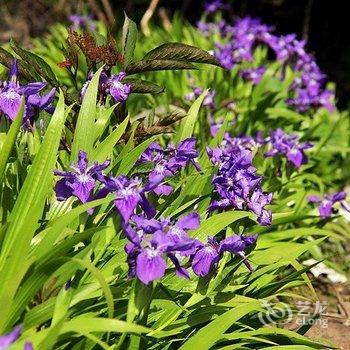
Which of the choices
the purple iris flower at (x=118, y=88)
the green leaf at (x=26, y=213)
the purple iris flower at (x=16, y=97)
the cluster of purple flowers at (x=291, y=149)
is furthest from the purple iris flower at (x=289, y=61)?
the green leaf at (x=26, y=213)

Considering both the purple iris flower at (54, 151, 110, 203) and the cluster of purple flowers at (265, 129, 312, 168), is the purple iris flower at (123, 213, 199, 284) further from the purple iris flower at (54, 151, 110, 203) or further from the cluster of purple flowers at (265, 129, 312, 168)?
the cluster of purple flowers at (265, 129, 312, 168)

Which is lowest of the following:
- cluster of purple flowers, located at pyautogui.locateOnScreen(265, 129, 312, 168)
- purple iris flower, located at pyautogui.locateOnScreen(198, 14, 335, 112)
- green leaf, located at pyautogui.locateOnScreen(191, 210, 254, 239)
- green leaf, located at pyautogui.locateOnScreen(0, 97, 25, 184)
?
purple iris flower, located at pyautogui.locateOnScreen(198, 14, 335, 112)

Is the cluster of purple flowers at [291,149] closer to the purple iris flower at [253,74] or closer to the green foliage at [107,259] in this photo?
A: the green foliage at [107,259]

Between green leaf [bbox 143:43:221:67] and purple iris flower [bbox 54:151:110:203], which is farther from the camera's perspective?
green leaf [bbox 143:43:221:67]

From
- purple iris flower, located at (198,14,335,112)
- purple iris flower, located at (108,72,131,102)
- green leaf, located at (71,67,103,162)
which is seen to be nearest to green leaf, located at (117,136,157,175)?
green leaf, located at (71,67,103,162)

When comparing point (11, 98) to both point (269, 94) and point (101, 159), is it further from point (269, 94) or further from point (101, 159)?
point (269, 94)

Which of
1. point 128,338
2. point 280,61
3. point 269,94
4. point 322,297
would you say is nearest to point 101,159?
point 128,338

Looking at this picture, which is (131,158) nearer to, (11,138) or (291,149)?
(11,138)
